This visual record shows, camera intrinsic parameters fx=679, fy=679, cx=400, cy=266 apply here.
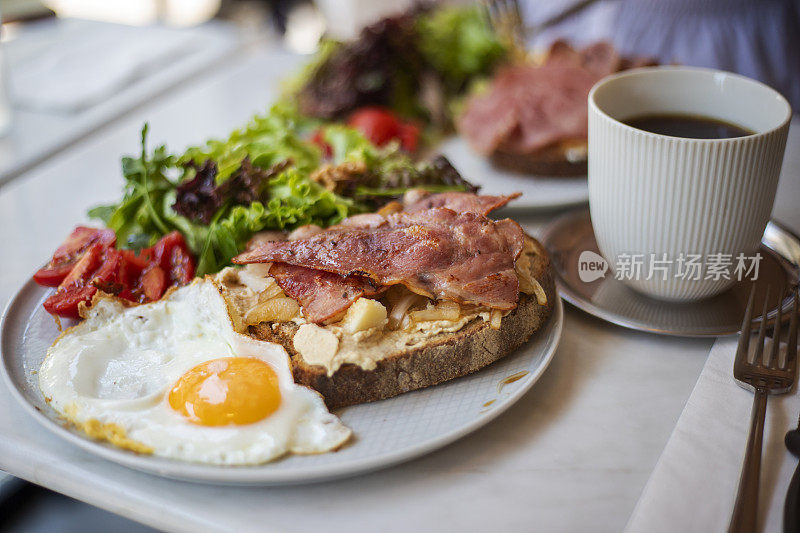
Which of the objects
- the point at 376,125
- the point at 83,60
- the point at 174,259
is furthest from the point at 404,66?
the point at 83,60

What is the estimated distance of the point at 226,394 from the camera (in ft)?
4.70

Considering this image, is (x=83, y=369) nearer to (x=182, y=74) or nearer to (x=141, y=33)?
(x=182, y=74)

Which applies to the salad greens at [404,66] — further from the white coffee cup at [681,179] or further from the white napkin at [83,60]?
the white coffee cup at [681,179]

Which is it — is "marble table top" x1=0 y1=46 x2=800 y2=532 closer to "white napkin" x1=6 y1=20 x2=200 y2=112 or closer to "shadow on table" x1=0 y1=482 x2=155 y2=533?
"shadow on table" x1=0 y1=482 x2=155 y2=533

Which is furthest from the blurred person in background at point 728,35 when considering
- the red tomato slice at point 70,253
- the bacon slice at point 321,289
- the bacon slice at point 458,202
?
the red tomato slice at point 70,253

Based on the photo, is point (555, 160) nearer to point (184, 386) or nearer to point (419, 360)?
point (419, 360)

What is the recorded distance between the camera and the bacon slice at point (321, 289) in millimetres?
1606

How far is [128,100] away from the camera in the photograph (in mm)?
3631

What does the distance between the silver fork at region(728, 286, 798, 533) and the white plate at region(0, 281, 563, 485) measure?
0.44 meters

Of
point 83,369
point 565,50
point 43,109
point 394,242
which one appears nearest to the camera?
point 83,369

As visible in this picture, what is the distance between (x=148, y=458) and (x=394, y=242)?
74 cm

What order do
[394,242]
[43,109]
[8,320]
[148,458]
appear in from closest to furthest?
[148,458] < [394,242] < [8,320] < [43,109]

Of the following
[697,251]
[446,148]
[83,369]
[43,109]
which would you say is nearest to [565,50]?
[446,148]

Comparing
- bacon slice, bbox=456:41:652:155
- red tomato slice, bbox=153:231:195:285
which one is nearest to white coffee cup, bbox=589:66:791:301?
bacon slice, bbox=456:41:652:155
